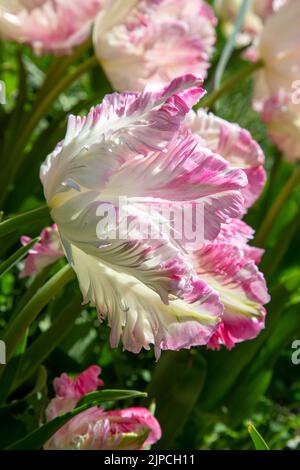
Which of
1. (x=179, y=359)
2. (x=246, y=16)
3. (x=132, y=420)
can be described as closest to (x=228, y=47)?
(x=179, y=359)

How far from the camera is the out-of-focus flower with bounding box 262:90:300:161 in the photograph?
1.11 meters

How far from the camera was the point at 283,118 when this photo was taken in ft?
3.63

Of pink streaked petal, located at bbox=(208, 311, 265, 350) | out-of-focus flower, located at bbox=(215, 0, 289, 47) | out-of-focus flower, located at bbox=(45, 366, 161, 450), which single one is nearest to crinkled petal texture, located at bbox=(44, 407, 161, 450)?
out-of-focus flower, located at bbox=(45, 366, 161, 450)

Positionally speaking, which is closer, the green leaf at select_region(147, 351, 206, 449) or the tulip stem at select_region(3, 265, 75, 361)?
the tulip stem at select_region(3, 265, 75, 361)

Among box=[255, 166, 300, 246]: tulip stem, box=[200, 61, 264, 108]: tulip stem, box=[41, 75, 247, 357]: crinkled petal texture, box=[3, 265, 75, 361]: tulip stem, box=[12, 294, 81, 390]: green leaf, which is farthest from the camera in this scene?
box=[255, 166, 300, 246]: tulip stem

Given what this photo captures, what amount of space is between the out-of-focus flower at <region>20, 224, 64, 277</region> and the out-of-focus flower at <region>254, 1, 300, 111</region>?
474mm

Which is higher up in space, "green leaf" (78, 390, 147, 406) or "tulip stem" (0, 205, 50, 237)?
"tulip stem" (0, 205, 50, 237)

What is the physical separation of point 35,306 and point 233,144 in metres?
0.20

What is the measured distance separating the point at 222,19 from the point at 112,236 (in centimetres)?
113

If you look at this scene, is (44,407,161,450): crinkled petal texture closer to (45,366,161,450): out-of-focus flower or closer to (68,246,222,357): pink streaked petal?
(45,366,161,450): out-of-focus flower

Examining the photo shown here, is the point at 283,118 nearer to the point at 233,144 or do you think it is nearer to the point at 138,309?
the point at 233,144

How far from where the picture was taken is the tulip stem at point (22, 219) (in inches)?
21.9
